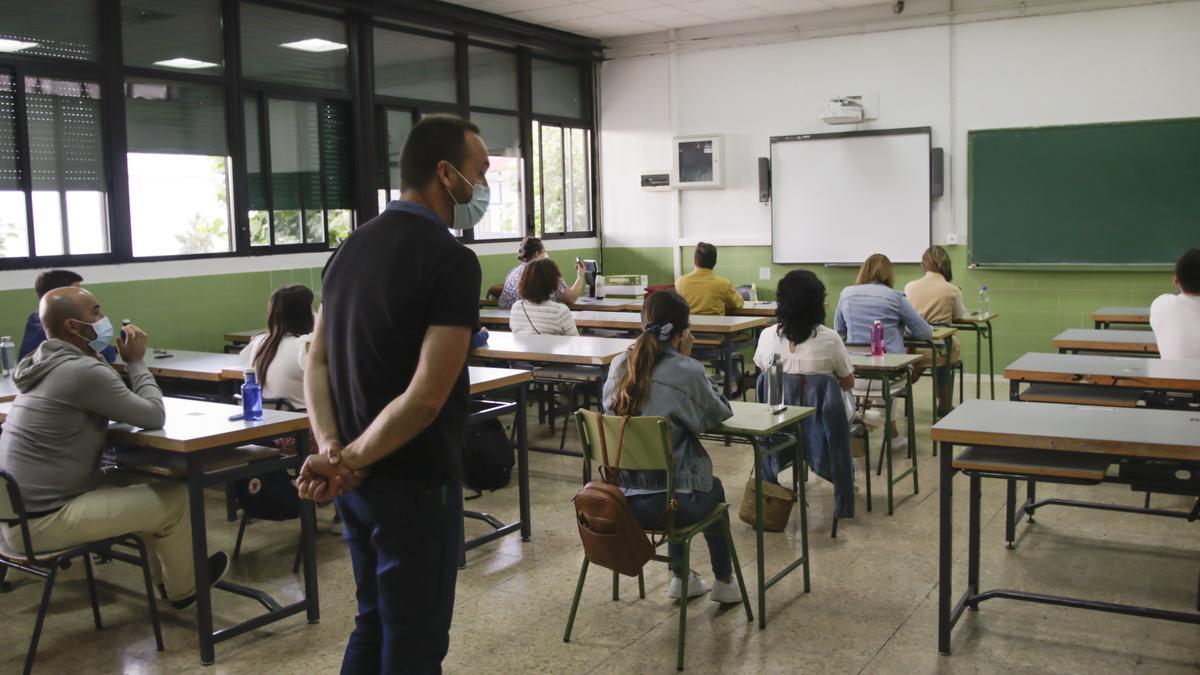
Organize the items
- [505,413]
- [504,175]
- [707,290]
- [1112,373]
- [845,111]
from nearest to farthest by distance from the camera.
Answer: [1112,373]
[505,413]
[707,290]
[845,111]
[504,175]

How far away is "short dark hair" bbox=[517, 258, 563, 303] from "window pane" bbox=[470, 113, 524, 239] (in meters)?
3.35

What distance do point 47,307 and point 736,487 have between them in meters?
→ 3.50

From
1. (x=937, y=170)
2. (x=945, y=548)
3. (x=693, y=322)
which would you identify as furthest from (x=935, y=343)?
(x=937, y=170)

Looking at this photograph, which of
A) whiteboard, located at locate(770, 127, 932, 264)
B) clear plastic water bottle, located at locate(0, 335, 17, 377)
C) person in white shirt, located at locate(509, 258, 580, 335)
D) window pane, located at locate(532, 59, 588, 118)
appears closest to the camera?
clear plastic water bottle, located at locate(0, 335, 17, 377)

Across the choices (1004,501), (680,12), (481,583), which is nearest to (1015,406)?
(1004,501)

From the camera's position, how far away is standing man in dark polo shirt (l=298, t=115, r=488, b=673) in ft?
6.48

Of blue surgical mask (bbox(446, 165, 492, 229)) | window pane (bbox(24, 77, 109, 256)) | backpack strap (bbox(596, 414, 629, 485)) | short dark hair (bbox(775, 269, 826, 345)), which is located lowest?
backpack strap (bbox(596, 414, 629, 485))

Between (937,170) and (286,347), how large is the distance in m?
6.50

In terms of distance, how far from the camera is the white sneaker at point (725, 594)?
3.76 metres

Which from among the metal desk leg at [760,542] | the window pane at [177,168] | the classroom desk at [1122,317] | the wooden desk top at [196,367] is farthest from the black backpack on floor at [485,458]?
the classroom desk at [1122,317]

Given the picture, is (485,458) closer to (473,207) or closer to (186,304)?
(473,207)

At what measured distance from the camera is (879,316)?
19.2 ft

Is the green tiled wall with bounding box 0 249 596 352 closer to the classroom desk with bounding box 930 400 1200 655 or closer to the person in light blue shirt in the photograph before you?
the person in light blue shirt

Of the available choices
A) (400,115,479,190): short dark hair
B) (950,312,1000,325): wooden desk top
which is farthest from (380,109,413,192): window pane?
(400,115,479,190): short dark hair
